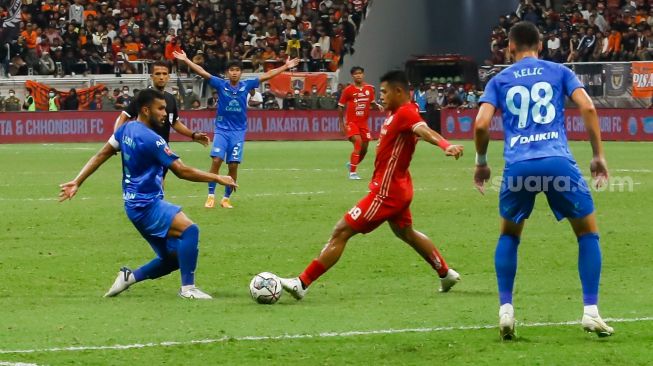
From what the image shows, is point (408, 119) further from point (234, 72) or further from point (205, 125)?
point (205, 125)

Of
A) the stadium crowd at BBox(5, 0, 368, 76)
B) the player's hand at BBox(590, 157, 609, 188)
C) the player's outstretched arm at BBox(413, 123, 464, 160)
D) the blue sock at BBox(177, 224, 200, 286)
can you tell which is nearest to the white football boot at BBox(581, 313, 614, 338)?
the player's hand at BBox(590, 157, 609, 188)

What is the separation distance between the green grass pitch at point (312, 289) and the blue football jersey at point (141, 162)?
0.92 meters

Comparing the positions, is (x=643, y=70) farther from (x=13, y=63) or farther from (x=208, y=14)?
(x=13, y=63)

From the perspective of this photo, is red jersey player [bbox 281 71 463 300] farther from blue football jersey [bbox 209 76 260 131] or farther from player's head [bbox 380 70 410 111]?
blue football jersey [bbox 209 76 260 131]

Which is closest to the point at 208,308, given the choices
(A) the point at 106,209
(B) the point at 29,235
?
(B) the point at 29,235

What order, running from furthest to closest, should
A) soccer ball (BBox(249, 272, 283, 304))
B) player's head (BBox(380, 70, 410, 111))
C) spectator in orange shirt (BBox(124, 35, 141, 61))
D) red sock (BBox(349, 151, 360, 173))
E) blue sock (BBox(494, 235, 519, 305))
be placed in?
spectator in orange shirt (BBox(124, 35, 141, 61)) → red sock (BBox(349, 151, 360, 173)) → player's head (BBox(380, 70, 410, 111)) → soccer ball (BBox(249, 272, 283, 304)) → blue sock (BBox(494, 235, 519, 305))

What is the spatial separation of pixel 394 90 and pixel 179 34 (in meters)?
38.3

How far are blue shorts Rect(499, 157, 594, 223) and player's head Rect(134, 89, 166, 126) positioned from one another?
3604 millimetres

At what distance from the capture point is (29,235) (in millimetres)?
16203

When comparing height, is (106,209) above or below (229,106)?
below

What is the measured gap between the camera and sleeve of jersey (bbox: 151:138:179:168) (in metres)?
11.0

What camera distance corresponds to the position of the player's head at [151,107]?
1130cm

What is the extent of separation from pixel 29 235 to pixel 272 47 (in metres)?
32.3

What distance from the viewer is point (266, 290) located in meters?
10.9
